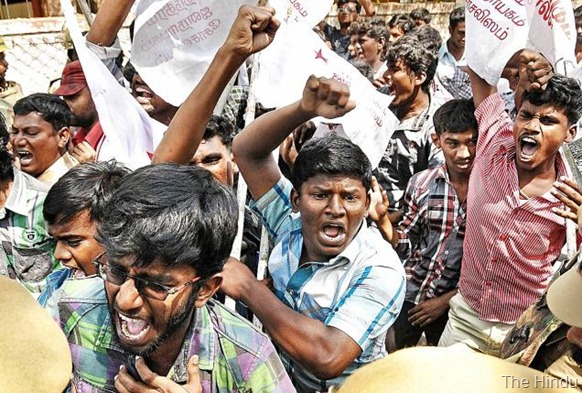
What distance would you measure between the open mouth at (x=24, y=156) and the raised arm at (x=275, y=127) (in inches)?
57.7

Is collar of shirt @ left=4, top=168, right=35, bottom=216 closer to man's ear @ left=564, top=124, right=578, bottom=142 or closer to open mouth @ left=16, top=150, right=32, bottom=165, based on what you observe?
open mouth @ left=16, top=150, right=32, bottom=165

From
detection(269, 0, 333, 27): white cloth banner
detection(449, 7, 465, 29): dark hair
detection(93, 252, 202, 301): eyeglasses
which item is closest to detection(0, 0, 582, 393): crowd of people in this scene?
detection(93, 252, 202, 301): eyeglasses

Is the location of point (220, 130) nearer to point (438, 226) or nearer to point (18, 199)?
point (18, 199)

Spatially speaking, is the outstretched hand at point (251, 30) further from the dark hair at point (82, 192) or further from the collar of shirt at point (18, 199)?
the collar of shirt at point (18, 199)

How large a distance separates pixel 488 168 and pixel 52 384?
8.41 ft

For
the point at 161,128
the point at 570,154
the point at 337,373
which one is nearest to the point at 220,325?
the point at 337,373

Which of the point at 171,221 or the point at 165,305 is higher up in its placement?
the point at 171,221

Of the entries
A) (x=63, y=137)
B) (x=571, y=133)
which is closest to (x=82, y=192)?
(x=63, y=137)

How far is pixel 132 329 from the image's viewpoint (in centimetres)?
165

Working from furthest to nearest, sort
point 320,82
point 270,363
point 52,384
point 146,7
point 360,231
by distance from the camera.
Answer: point 146,7 → point 360,231 → point 320,82 → point 270,363 → point 52,384

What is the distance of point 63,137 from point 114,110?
106cm

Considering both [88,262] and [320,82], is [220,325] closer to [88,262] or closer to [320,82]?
[88,262]

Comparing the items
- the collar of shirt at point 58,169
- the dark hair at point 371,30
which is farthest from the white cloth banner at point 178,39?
the dark hair at point 371,30

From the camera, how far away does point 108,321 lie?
5.83 ft
